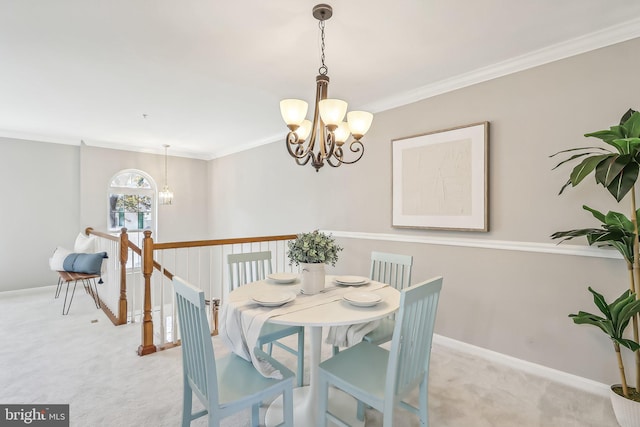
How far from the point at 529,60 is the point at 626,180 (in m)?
1.26

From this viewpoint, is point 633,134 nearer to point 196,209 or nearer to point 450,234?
point 450,234

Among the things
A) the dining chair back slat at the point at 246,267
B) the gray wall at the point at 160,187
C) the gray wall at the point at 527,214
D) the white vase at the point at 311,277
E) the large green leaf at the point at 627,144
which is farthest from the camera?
the gray wall at the point at 160,187

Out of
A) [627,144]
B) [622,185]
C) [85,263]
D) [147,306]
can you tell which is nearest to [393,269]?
[622,185]

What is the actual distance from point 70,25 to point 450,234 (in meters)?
3.26

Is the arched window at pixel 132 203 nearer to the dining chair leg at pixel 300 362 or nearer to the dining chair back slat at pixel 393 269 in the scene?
the dining chair leg at pixel 300 362

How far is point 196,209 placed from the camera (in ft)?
21.2

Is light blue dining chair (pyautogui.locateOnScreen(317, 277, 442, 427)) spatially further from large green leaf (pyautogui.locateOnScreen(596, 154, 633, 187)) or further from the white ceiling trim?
the white ceiling trim

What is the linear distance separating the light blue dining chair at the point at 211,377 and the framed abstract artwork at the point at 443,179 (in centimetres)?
202

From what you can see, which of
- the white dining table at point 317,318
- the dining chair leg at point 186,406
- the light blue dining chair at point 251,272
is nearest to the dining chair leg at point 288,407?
the white dining table at point 317,318

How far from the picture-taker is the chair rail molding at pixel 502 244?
86.0 inches

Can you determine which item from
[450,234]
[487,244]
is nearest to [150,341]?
[450,234]

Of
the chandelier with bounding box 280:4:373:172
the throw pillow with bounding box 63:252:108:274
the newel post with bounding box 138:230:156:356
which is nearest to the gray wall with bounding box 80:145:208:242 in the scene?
the throw pillow with bounding box 63:252:108:274

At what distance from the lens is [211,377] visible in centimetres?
132

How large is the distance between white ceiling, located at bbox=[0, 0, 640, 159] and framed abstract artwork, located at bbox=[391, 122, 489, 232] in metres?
0.49
